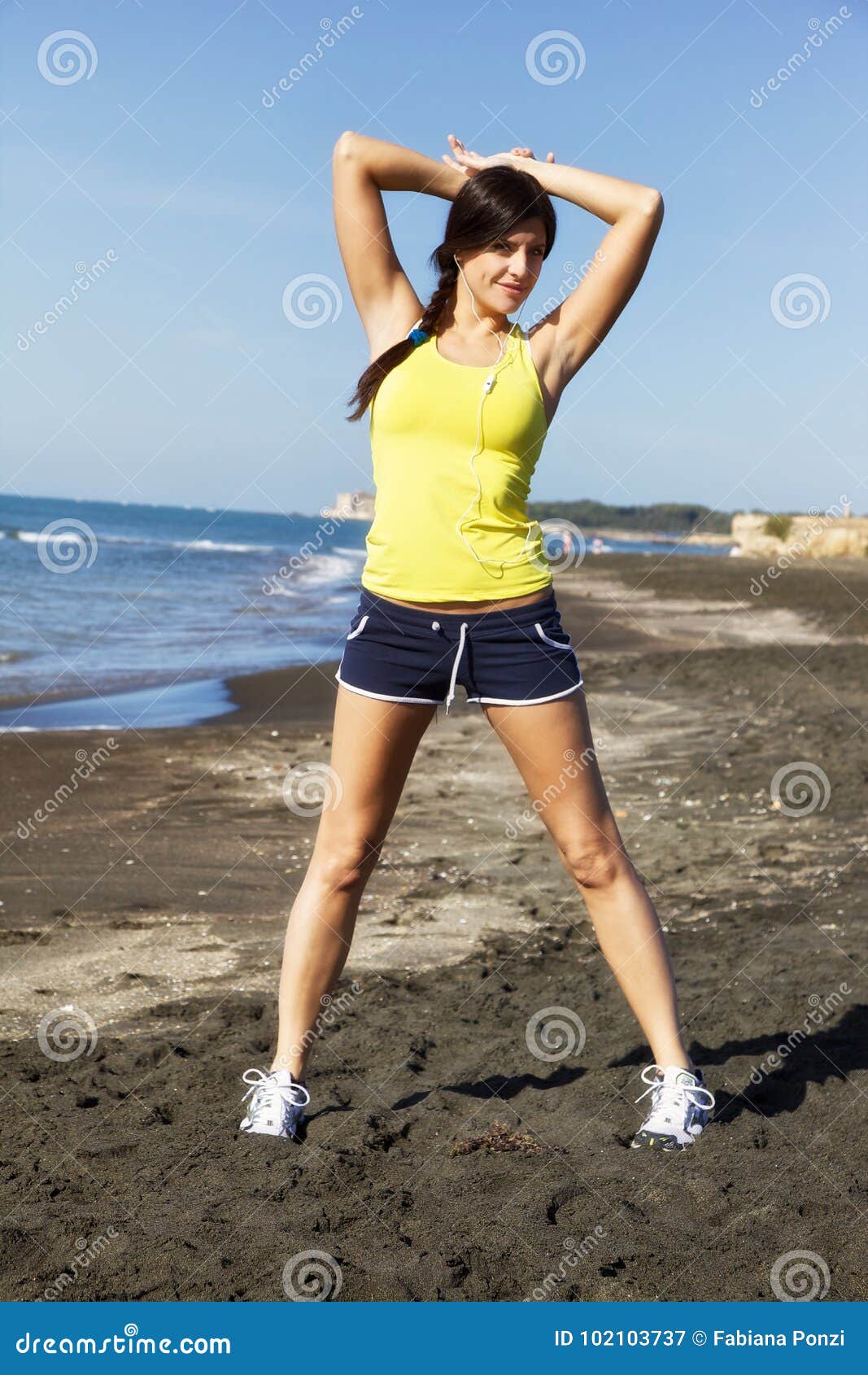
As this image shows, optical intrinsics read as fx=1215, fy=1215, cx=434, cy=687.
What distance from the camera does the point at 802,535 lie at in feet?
160

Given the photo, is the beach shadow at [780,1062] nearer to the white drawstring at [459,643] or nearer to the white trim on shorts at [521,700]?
the white trim on shorts at [521,700]

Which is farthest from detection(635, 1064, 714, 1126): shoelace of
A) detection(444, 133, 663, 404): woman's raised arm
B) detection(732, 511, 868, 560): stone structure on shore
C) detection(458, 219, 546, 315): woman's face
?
detection(732, 511, 868, 560): stone structure on shore

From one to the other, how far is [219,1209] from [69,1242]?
295mm

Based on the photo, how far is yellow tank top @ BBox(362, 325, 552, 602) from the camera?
8.88 feet

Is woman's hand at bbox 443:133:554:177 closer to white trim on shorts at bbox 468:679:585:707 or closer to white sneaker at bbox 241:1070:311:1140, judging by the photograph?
white trim on shorts at bbox 468:679:585:707

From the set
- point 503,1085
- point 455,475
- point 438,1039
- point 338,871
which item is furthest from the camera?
point 438,1039

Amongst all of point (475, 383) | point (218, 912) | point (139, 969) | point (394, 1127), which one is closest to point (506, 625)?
point (475, 383)

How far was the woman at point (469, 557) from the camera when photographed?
273cm

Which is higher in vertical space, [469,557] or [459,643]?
[469,557]

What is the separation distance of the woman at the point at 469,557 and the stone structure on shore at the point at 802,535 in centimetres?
3768

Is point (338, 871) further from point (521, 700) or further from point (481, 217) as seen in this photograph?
point (481, 217)

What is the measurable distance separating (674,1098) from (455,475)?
1525 mm

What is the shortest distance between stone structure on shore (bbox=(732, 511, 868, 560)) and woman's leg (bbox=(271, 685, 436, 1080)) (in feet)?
124

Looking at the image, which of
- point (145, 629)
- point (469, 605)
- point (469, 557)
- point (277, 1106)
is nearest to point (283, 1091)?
point (277, 1106)
